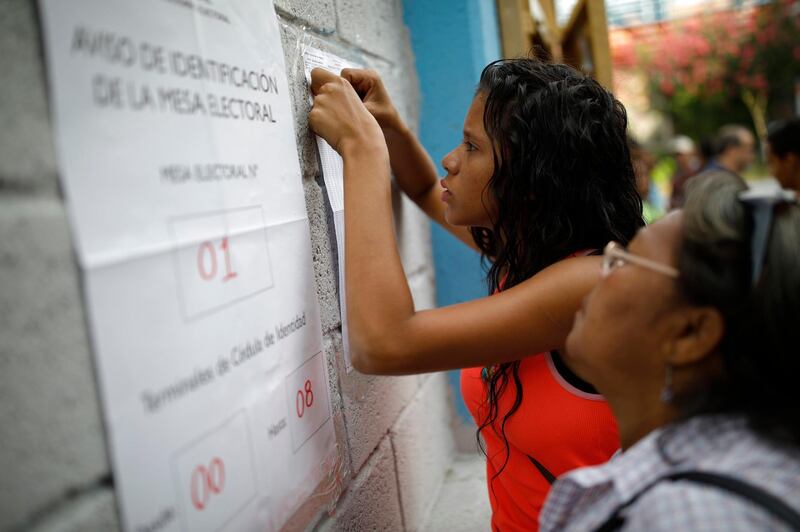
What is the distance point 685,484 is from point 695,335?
0.76ft

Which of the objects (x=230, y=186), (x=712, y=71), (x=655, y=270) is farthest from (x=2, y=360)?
(x=712, y=71)

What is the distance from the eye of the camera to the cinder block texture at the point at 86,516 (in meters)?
0.68

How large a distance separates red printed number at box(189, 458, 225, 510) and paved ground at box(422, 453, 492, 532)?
1.27m

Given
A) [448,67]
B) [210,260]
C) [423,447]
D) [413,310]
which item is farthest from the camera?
[448,67]

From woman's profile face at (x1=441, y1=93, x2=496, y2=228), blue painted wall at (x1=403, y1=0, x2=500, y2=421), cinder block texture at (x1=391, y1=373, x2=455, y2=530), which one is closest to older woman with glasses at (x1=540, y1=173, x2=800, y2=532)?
woman's profile face at (x1=441, y1=93, x2=496, y2=228)

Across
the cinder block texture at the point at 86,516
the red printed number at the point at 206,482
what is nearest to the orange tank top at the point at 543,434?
the red printed number at the point at 206,482

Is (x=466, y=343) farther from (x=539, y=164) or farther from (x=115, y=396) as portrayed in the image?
(x=115, y=396)

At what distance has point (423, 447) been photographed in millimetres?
2135

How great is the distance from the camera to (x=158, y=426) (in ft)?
2.68

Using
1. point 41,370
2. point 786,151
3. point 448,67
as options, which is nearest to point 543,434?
point 41,370

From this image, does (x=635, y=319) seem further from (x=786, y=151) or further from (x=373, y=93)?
(x=786, y=151)

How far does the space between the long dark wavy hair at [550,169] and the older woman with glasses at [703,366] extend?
0.36 meters

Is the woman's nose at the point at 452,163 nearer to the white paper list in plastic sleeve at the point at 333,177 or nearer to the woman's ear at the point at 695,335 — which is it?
the white paper list in plastic sleeve at the point at 333,177

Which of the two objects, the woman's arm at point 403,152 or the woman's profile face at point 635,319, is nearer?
the woman's profile face at point 635,319
